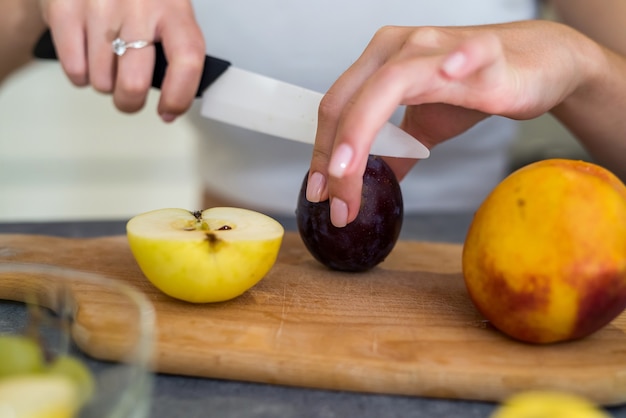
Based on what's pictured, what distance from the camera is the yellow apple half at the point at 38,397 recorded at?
0.39m

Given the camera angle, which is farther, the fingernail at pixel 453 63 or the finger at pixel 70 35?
the finger at pixel 70 35

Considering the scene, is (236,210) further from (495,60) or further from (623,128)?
(623,128)

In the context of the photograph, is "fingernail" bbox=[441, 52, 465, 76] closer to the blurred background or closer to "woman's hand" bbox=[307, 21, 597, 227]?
"woman's hand" bbox=[307, 21, 597, 227]

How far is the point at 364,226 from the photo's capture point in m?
0.81

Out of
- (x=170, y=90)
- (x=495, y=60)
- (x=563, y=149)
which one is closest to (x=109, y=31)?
(x=170, y=90)

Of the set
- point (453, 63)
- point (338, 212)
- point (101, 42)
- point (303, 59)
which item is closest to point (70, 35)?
point (101, 42)

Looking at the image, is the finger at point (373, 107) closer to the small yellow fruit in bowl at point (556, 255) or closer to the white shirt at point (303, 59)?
the small yellow fruit in bowl at point (556, 255)

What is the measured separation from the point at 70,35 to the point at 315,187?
0.49 metres

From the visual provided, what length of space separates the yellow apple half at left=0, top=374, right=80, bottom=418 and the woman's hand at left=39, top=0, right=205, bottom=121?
2.04ft

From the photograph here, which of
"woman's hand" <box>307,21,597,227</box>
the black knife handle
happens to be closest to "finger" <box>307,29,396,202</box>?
"woman's hand" <box>307,21,597,227</box>

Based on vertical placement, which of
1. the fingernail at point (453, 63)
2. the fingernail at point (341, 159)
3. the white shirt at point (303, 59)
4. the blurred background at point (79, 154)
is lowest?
the blurred background at point (79, 154)

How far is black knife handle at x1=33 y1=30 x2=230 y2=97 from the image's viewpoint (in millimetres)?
983

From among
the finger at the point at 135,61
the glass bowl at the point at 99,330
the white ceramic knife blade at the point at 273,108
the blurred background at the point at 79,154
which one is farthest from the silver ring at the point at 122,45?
the blurred background at the point at 79,154

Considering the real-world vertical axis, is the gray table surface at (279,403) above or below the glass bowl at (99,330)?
below
